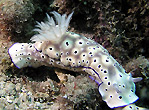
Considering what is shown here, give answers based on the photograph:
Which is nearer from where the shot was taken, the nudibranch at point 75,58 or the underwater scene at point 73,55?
the underwater scene at point 73,55

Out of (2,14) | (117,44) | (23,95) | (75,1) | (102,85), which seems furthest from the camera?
→ (117,44)

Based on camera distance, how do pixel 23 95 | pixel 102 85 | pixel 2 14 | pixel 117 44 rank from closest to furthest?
pixel 23 95
pixel 102 85
pixel 2 14
pixel 117 44

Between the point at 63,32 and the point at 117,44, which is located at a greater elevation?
the point at 63,32

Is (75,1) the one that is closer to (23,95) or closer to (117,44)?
(117,44)

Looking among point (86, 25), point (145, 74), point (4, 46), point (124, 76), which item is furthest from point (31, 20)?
point (145, 74)

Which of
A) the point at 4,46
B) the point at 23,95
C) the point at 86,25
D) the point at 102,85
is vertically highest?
the point at 4,46

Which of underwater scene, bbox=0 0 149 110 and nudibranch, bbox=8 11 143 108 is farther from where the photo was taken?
nudibranch, bbox=8 11 143 108
